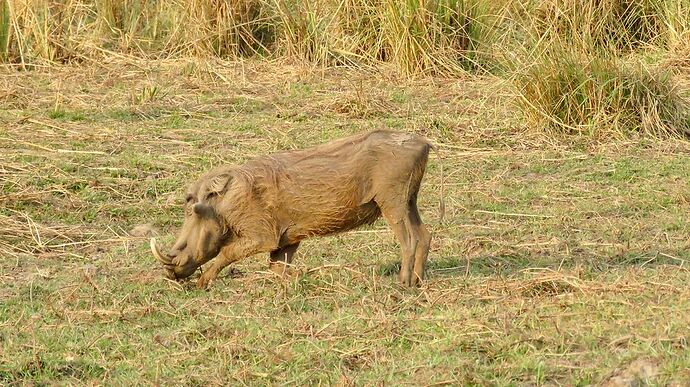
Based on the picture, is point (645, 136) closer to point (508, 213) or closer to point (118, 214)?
point (508, 213)

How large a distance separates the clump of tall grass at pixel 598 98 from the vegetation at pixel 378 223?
0.06 ft

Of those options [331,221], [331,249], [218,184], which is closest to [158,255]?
[218,184]

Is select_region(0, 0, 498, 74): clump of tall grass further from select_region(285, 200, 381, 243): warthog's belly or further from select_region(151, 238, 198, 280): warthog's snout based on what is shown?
select_region(151, 238, 198, 280): warthog's snout

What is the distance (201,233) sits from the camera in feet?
18.8

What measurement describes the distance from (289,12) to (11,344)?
5.97 meters

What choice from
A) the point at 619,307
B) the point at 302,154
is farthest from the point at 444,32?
the point at 619,307

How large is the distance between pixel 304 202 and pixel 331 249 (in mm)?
749

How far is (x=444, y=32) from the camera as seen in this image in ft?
32.8

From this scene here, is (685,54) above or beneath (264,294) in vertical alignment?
beneath

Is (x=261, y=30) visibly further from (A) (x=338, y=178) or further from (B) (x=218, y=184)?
(A) (x=338, y=178)

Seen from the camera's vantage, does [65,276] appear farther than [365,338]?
Yes

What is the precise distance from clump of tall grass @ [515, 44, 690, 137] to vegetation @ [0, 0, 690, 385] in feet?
0.06

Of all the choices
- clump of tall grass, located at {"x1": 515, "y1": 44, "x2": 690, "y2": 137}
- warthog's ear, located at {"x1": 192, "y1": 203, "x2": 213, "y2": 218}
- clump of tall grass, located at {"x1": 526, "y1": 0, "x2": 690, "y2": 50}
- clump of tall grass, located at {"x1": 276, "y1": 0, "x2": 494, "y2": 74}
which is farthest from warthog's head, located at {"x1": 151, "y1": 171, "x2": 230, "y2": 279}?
clump of tall grass, located at {"x1": 276, "y1": 0, "x2": 494, "y2": 74}

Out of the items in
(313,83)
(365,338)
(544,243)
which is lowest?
(313,83)
